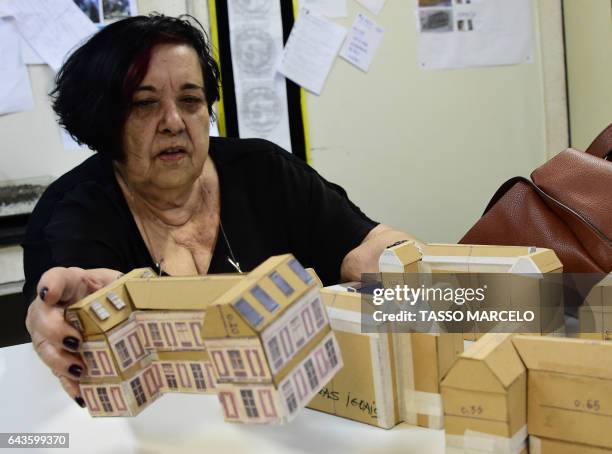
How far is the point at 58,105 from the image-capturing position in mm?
1355

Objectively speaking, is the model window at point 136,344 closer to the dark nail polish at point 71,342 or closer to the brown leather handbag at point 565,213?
the dark nail polish at point 71,342

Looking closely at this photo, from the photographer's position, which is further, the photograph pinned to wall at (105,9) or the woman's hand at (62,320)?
the photograph pinned to wall at (105,9)

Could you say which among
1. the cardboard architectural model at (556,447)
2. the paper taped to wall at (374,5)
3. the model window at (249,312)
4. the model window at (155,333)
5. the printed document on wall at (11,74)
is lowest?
the cardboard architectural model at (556,447)

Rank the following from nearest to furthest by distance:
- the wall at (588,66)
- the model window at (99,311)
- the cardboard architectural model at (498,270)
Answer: the model window at (99,311), the cardboard architectural model at (498,270), the wall at (588,66)

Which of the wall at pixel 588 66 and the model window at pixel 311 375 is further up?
the wall at pixel 588 66

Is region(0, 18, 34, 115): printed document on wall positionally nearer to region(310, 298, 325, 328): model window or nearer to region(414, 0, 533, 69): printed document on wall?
region(414, 0, 533, 69): printed document on wall

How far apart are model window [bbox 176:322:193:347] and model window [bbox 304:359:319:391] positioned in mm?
155

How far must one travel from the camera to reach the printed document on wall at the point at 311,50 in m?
2.14

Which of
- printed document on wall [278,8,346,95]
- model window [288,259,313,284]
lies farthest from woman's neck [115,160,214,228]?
printed document on wall [278,8,346,95]

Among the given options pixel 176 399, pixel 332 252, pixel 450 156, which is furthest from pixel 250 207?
pixel 450 156

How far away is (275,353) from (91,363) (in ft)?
0.83

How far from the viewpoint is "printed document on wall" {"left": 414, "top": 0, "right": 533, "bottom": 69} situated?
7.54ft

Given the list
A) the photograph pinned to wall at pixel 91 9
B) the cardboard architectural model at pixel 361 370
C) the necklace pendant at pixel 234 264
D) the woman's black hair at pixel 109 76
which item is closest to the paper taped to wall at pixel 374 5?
the photograph pinned to wall at pixel 91 9

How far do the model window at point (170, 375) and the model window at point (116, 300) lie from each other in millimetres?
88
